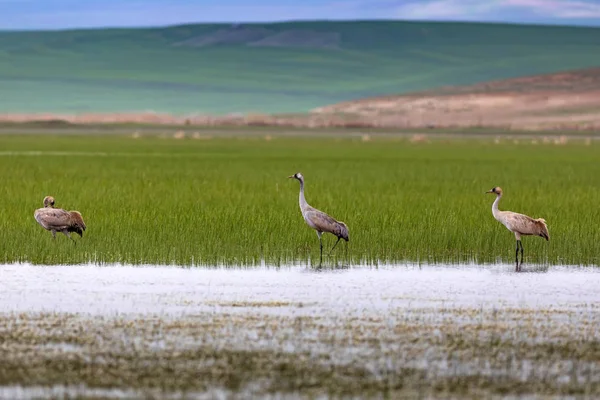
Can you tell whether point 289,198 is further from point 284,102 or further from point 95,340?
point 284,102

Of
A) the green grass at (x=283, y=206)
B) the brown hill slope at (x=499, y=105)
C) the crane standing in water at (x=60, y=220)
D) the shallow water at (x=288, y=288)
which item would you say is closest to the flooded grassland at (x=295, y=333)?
the shallow water at (x=288, y=288)

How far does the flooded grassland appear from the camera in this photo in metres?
11.4

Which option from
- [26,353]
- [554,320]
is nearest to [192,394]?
[26,353]

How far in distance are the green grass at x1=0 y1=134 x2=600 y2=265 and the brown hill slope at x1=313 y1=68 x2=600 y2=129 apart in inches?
3427

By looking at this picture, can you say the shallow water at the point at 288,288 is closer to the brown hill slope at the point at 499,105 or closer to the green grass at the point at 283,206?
the green grass at the point at 283,206

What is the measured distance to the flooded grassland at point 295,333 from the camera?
1140 cm

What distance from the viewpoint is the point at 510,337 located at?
13.5 meters

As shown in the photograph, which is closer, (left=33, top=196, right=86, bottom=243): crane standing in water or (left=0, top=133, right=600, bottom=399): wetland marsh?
(left=0, top=133, right=600, bottom=399): wetland marsh

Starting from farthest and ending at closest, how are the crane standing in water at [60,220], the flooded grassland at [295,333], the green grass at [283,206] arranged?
the crane standing in water at [60,220] → the green grass at [283,206] → the flooded grassland at [295,333]

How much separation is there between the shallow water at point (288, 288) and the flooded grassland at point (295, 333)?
0.03m

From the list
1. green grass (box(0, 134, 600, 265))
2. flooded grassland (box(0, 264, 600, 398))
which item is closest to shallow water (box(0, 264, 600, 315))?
flooded grassland (box(0, 264, 600, 398))

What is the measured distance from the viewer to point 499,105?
518 feet

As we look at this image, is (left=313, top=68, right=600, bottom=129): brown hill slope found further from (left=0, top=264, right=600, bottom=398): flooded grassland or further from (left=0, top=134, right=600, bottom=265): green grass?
(left=0, top=264, right=600, bottom=398): flooded grassland

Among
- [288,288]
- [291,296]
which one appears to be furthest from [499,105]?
[291,296]
